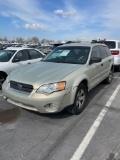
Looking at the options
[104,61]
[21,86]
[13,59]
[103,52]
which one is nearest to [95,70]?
[104,61]

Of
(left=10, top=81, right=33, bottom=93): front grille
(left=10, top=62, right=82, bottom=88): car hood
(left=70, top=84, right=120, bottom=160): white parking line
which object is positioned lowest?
(left=70, top=84, right=120, bottom=160): white parking line

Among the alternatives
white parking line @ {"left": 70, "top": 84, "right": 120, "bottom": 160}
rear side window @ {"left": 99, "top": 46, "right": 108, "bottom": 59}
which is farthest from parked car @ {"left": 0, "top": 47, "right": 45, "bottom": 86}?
white parking line @ {"left": 70, "top": 84, "right": 120, "bottom": 160}

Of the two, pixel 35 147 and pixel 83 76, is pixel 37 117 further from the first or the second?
pixel 83 76

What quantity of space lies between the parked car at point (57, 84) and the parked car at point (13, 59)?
7.34 feet

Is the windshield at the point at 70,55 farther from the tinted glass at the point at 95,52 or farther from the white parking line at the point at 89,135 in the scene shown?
the white parking line at the point at 89,135

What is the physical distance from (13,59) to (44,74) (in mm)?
3290

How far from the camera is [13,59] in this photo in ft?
22.7

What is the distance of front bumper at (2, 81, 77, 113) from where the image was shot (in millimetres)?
3580

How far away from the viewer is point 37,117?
4141 mm

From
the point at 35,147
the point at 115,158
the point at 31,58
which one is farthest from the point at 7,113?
the point at 31,58

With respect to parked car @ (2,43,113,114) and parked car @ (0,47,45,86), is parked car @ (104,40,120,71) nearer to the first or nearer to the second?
parked car @ (0,47,45,86)

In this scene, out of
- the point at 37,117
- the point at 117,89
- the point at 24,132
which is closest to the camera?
the point at 24,132

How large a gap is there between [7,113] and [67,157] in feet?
7.00

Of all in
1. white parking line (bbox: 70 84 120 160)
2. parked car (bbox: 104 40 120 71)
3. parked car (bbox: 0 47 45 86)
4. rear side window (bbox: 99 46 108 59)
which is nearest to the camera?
white parking line (bbox: 70 84 120 160)
